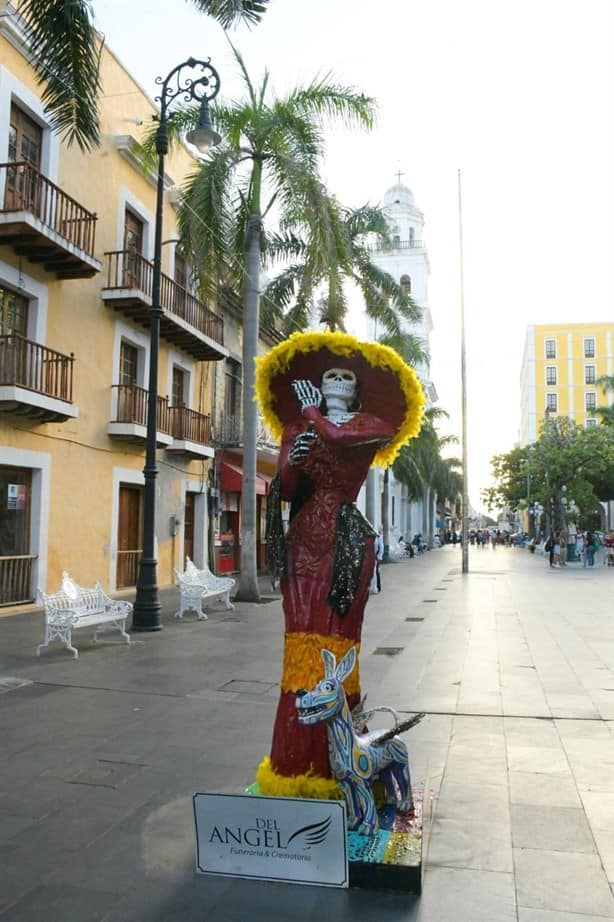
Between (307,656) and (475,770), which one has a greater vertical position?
(307,656)

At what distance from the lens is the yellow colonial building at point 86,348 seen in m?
12.4

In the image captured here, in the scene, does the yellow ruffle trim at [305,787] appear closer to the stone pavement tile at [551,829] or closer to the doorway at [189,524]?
the stone pavement tile at [551,829]

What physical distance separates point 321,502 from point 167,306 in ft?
47.8

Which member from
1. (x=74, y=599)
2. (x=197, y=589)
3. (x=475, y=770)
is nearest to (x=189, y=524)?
(x=197, y=589)

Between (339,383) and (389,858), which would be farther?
(339,383)

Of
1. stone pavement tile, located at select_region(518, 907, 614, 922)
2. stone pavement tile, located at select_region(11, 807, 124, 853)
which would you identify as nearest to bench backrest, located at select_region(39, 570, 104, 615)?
stone pavement tile, located at select_region(11, 807, 124, 853)

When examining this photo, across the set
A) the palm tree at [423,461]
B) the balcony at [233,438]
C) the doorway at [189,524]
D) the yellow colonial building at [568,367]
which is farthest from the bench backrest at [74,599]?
the yellow colonial building at [568,367]

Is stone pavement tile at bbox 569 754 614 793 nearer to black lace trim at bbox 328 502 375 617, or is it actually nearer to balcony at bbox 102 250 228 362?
black lace trim at bbox 328 502 375 617

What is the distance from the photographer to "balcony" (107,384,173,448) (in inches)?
604

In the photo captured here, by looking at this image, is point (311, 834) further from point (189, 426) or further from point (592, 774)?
point (189, 426)

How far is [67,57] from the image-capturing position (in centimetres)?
747

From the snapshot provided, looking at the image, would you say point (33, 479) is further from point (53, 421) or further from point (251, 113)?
point (251, 113)

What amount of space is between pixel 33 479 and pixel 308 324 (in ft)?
30.8

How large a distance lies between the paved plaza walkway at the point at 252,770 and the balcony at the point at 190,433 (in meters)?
8.36
